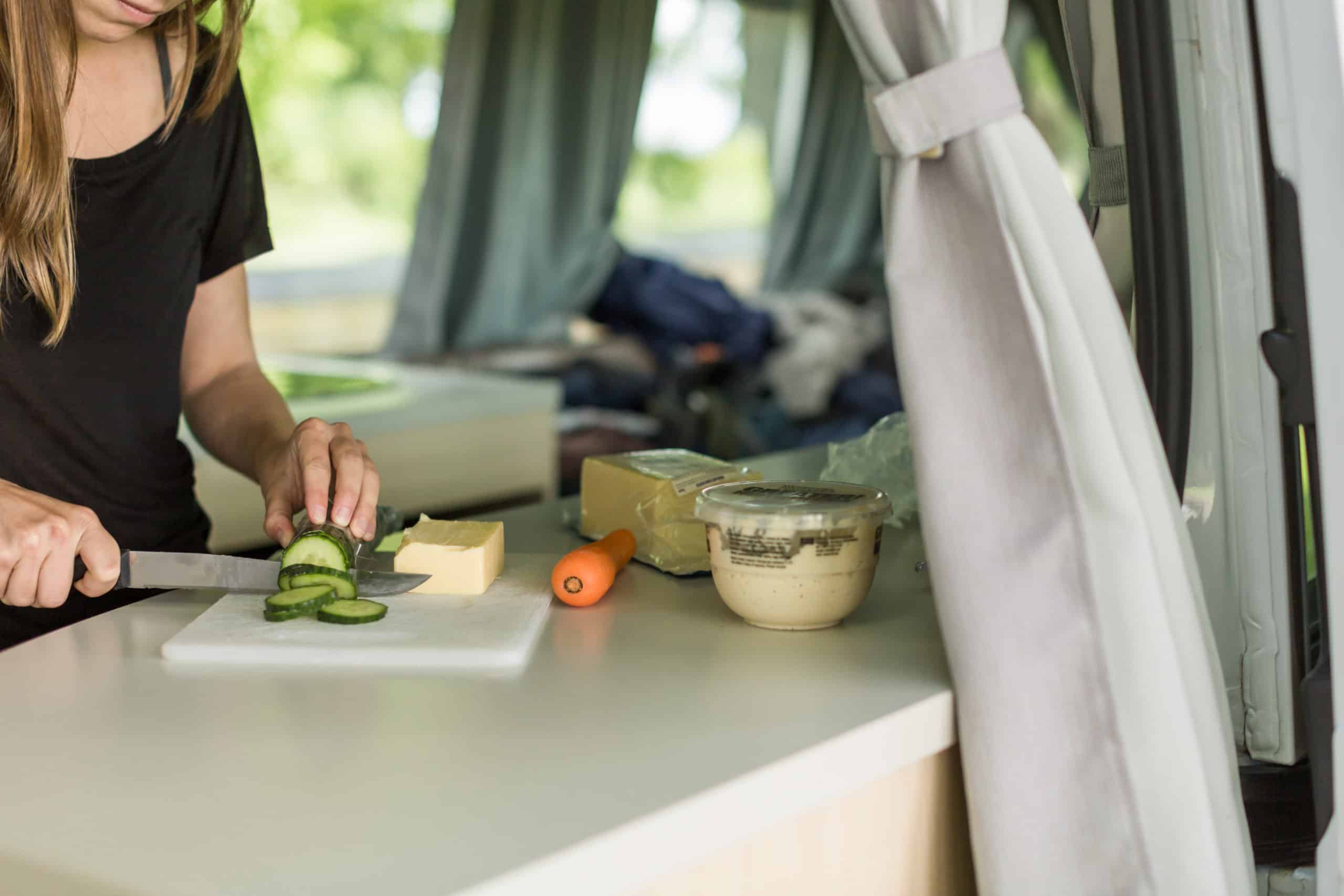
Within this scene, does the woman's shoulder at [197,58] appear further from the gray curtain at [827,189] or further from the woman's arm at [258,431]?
the gray curtain at [827,189]

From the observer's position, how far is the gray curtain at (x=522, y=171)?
3527mm

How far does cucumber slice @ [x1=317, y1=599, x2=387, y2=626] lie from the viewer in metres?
0.94

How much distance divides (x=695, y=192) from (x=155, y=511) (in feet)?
12.1

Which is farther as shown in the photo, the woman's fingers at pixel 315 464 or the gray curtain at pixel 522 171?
the gray curtain at pixel 522 171

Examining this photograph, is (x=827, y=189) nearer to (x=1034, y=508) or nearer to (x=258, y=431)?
(x=258, y=431)

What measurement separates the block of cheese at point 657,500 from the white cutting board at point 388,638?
0.15m

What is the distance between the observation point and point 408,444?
216 cm

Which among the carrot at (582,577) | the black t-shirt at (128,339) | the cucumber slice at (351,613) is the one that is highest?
the black t-shirt at (128,339)

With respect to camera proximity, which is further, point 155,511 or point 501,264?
point 501,264

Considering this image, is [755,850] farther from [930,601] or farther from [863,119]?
[863,119]

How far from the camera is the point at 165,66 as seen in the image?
1.30 m

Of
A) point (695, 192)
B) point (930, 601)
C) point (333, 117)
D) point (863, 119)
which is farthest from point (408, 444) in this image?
point (863, 119)

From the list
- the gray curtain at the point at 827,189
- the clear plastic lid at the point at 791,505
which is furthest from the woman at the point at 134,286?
the gray curtain at the point at 827,189

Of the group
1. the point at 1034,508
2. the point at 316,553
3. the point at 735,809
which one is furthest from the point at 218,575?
the point at 1034,508
